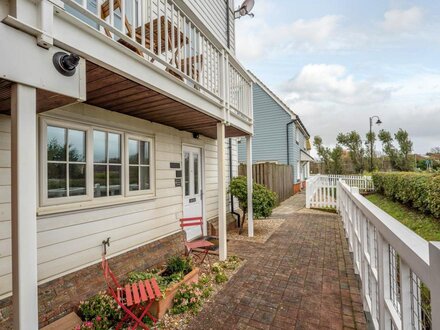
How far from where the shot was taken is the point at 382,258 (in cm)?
174

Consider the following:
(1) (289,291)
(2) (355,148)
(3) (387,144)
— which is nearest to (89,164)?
(1) (289,291)

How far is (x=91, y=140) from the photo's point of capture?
3.21 m

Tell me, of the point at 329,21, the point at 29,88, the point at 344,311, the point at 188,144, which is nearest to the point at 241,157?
the point at 329,21

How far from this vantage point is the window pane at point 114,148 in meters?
3.56

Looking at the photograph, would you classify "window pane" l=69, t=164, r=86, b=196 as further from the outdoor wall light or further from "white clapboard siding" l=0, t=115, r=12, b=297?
the outdoor wall light

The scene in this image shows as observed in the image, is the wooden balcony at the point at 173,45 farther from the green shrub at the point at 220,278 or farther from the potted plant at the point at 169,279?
the green shrub at the point at 220,278

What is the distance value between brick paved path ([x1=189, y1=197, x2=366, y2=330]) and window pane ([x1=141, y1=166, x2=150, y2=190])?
218 cm

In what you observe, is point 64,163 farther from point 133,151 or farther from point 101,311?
point 101,311

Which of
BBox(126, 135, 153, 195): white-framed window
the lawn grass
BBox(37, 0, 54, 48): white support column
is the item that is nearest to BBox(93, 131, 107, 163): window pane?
BBox(126, 135, 153, 195): white-framed window

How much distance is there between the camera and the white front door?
532 centimetres

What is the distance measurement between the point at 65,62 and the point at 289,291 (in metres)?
3.67

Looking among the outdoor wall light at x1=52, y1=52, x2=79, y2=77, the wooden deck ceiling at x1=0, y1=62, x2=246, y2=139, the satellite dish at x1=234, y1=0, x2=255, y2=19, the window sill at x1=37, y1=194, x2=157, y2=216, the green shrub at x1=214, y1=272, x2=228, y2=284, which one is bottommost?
the green shrub at x1=214, y1=272, x2=228, y2=284

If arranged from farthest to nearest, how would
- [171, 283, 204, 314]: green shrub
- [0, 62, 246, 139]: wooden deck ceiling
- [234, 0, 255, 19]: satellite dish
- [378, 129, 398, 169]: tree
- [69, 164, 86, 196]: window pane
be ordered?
[378, 129, 398, 169]: tree, [234, 0, 255, 19]: satellite dish, [69, 164, 86, 196]: window pane, [171, 283, 204, 314]: green shrub, [0, 62, 246, 139]: wooden deck ceiling

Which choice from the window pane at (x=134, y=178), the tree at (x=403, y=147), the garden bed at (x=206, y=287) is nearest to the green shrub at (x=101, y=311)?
the garden bed at (x=206, y=287)
